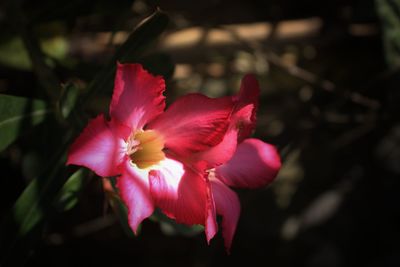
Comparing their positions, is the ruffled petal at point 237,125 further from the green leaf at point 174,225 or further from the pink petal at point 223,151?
the green leaf at point 174,225

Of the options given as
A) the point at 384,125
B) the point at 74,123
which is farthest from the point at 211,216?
the point at 384,125

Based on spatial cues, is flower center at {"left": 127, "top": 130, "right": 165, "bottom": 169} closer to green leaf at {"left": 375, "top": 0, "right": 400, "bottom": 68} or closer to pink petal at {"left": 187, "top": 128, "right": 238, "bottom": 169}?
pink petal at {"left": 187, "top": 128, "right": 238, "bottom": 169}

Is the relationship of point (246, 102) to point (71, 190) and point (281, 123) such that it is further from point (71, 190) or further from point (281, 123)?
Answer: point (281, 123)

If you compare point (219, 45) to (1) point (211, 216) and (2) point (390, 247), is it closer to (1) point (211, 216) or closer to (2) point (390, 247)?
(2) point (390, 247)

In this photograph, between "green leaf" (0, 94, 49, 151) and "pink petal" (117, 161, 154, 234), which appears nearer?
"pink petal" (117, 161, 154, 234)

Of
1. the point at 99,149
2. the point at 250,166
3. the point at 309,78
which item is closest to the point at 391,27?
the point at 309,78

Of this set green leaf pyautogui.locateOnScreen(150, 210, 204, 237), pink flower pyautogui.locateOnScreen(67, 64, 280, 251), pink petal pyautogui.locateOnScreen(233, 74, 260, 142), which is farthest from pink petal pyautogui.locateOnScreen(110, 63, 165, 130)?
green leaf pyautogui.locateOnScreen(150, 210, 204, 237)
